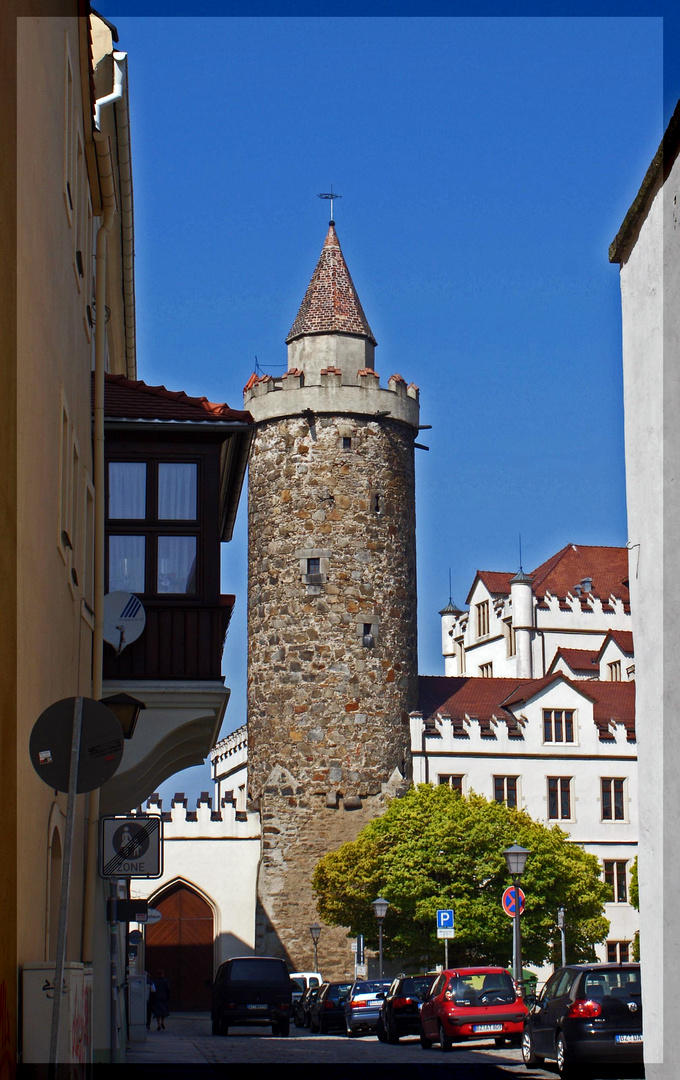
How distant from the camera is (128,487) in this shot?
683 inches

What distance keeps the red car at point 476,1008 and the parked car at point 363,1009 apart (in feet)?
25.2

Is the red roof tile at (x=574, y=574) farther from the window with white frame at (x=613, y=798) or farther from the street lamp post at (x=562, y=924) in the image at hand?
the street lamp post at (x=562, y=924)

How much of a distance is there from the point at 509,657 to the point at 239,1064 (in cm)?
5627

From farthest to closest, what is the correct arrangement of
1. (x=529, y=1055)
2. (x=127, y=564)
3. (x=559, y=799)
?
1. (x=559, y=799)
2. (x=529, y=1055)
3. (x=127, y=564)

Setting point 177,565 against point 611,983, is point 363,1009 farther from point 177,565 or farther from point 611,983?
point 177,565

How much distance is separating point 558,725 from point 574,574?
65.9 feet

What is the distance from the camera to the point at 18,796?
31.3 ft

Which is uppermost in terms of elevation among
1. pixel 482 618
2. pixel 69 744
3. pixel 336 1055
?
pixel 482 618

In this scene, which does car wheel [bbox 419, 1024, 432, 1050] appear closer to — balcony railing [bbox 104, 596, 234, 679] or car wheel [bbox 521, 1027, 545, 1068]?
car wheel [bbox 521, 1027, 545, 1068]

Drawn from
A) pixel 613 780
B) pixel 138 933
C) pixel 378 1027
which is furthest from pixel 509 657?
pixel 378 1027

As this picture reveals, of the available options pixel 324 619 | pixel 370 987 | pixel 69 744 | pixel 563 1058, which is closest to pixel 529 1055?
pixel 563 1058

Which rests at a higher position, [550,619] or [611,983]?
[550,619]

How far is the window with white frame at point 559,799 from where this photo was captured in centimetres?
5997

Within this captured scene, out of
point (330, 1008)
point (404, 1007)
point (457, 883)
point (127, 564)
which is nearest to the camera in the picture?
point (127, 564)
